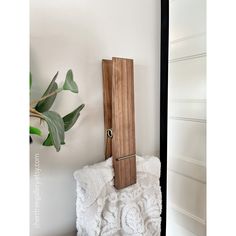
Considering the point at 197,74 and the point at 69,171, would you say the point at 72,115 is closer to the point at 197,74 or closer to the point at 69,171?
the point at 69,171

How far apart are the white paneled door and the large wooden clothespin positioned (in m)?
0.32

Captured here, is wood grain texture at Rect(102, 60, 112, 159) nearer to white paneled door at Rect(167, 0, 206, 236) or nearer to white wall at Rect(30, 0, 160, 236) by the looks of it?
white wall at Rect(30, 0, 160, 236)

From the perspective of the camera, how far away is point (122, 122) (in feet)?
3.48

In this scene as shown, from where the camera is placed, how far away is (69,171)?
1065mm

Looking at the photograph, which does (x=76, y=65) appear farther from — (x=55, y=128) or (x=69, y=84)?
(x=55, y=128)

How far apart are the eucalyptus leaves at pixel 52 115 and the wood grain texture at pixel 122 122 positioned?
0.19 m

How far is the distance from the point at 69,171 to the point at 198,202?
0.62 m

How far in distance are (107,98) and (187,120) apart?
42 centimetres

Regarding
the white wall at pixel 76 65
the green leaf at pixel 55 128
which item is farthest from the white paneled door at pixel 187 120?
the green leaf at pixel 55 128

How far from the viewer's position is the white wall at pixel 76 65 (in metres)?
0.99

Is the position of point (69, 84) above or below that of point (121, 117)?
above

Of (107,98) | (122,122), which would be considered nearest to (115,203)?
(122,122)
